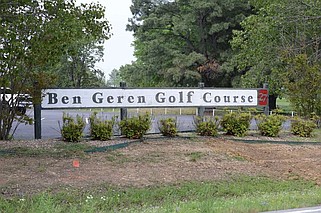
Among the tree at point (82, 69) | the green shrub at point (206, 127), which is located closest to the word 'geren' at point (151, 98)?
the green shrub at point (206, 127)

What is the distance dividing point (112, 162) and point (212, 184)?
237 centimetres

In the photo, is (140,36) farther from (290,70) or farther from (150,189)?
(150,189)

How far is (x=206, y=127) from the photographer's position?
14.1m

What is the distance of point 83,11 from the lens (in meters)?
10.1

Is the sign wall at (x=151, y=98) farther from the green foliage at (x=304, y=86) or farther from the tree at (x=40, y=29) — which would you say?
the tree at (x=40, y=29)

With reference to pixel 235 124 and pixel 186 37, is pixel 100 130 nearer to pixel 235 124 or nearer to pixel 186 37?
pixel 235 124

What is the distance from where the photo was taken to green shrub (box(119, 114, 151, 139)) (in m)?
13.2

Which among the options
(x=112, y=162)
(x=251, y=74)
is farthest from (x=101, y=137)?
(x=251, y=74)

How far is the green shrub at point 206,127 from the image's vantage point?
46.4 ft

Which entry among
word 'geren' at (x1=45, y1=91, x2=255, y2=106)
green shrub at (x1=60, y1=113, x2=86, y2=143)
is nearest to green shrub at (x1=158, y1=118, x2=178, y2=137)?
word 'geren' at (x1=45, y1=91, x2=255, y2=106)

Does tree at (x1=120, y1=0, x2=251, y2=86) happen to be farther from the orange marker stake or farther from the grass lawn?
the grass lawn

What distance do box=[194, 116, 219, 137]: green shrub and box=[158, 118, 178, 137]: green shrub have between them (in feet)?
2.76

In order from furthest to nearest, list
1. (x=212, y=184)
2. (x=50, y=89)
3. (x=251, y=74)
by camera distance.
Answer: (x=251, y=74) < (x=50, y=89) < (x=212, y=184)

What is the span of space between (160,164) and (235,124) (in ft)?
15.8
